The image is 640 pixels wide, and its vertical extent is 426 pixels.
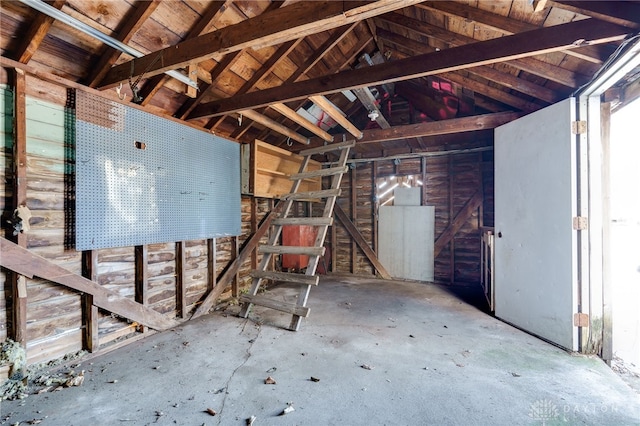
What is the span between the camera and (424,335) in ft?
9.59

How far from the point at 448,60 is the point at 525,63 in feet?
3.87

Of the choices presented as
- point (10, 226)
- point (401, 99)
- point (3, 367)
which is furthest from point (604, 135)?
point (3, 367)

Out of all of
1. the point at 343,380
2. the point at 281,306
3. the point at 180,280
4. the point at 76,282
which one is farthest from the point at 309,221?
the point at 76,282

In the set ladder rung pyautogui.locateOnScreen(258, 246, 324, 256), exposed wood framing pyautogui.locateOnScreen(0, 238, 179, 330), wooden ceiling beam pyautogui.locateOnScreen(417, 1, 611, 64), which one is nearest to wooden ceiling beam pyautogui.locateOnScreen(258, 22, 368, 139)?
wooden ceiling beam pyautogui.locateOnScreen(417, 1, 611, 64)

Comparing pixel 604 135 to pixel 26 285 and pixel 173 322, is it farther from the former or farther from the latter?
pixel 26 285

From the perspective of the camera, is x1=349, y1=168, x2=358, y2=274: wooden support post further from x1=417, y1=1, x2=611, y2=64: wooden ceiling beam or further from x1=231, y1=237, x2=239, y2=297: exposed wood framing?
x1=417, y1=1, x2=611, y2=64: wooden ceiling beam

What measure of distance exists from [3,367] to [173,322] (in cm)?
132

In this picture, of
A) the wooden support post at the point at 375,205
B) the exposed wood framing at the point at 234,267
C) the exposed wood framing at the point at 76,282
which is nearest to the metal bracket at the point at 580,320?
the wooden support post at the point at 375,205

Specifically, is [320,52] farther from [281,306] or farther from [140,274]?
[140,274]

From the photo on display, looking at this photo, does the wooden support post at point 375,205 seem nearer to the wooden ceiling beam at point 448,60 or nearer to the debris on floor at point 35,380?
the wooden ceiling beam at point 448,60

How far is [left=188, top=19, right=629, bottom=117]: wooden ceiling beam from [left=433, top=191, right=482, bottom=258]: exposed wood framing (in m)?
3.33

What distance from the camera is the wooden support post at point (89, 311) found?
2.43 m

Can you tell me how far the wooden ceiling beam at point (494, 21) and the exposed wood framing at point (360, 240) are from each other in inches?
160

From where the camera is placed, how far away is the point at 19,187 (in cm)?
202
